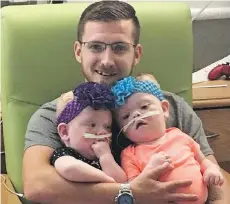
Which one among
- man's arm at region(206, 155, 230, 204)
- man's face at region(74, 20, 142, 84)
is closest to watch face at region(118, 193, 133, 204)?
man's arm at region(206, 155, 230, 204)

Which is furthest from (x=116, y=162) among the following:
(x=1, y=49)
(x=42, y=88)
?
(x=1, y=49)

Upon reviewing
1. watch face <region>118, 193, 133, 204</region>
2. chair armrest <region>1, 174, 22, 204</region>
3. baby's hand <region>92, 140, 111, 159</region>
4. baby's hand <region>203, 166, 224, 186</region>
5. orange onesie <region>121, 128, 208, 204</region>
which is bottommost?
chair armrest <region>1, 174, 22, 204</region>

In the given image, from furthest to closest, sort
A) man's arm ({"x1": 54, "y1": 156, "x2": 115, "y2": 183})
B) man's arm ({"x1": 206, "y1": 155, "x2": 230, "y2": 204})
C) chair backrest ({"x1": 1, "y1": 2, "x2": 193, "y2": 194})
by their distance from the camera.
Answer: chair backrest ({"x1": 1, "y1": 2, "x2": 193, "y2": 194}) → man's arm ({"x1": 206, "y1": 155, "x2": 230, "y2": 204}) → man's arm ({"x1": 54, "y1": 156, "x2": 115, "y2": 183})

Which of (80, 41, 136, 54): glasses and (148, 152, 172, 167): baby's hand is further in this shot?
(80, 41, 136, 54): glasses

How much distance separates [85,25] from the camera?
5.47 feet

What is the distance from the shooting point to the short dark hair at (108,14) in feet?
5.32

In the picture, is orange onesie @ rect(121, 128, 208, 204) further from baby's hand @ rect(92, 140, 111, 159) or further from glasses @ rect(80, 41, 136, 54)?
glasses @ rect(80, 41, 136, 54)

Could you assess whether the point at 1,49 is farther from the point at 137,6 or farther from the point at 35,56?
the point at 137,6

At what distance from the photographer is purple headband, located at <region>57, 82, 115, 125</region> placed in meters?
1.48

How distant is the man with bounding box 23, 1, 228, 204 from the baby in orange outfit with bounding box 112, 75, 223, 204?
0.11ft

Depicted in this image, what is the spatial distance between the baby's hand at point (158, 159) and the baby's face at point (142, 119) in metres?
0.07

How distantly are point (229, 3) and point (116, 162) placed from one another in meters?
1.15

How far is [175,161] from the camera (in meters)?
1.46

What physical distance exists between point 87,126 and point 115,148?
14 cm
